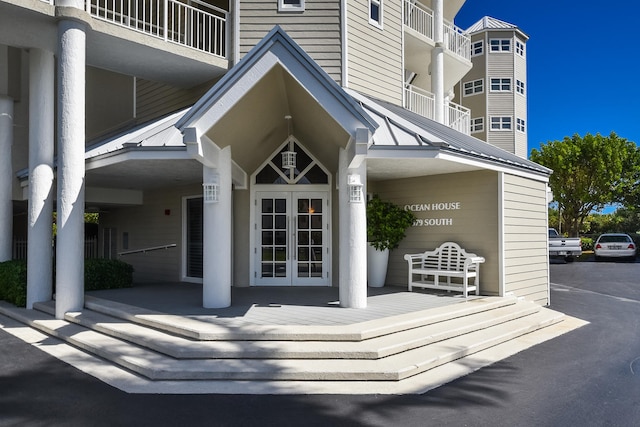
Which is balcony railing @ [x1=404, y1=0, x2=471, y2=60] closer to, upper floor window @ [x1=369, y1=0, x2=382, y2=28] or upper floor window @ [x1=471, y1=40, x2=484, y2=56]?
upper floor window @ [x1=369, y1=0, x2=382, y2=28]

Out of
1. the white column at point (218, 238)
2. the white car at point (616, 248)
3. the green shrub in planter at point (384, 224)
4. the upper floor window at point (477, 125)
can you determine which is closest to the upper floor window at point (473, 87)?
the upper floor window at point (477, 125)

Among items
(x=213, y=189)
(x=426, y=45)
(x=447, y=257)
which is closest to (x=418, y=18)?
(x=426, y=45)

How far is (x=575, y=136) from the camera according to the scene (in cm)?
3119

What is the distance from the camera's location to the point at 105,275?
10688 millimetres

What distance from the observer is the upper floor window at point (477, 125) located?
1099 inches

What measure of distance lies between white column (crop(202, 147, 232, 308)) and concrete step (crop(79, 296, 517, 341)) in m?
0.79

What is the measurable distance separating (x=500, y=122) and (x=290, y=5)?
68.6ft

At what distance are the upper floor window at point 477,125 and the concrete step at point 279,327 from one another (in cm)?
2260

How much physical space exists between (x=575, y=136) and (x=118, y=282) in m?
30.4

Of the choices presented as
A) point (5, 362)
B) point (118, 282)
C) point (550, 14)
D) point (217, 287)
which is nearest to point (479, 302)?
point (217, 287)

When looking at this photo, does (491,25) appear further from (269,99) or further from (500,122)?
(269,99)

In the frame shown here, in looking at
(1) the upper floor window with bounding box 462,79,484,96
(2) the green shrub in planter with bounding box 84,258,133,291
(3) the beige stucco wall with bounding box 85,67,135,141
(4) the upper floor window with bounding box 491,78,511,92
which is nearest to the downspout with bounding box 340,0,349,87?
(3) the beige stucco wall with bounding box 85,67,135,141

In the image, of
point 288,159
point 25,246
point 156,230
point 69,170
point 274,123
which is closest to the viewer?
point 69,170

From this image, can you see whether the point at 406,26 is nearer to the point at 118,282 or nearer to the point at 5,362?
the point at 118,282
